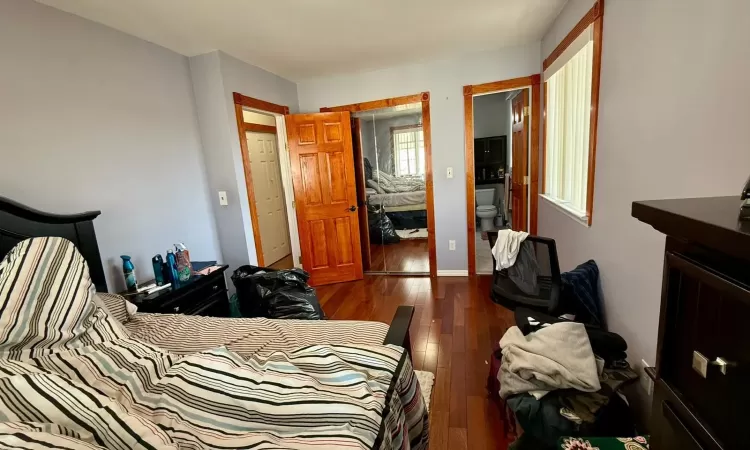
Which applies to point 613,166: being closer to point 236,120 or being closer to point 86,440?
point 86,440

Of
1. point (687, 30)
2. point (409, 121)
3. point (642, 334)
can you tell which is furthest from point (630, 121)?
point (409, 121)

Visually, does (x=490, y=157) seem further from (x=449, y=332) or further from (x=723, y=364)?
(x=723, y=364)

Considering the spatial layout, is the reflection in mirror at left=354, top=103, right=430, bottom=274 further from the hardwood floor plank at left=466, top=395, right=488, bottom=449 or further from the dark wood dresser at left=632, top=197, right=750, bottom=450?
the dark wood dresser at left=632, top=197, right=750, bottom=450

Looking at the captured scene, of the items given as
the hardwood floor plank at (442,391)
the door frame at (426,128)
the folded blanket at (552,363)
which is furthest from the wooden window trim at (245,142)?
the folded blanket at (552,363)

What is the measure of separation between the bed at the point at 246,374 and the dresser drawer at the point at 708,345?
0.67 m

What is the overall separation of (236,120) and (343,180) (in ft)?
4.23

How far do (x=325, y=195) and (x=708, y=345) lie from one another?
347 centimetres

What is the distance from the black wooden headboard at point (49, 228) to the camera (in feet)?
5.02

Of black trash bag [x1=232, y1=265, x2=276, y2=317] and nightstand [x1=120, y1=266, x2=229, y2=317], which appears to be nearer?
nightstand [x1=120, y1=266, x2=229, y2=317]

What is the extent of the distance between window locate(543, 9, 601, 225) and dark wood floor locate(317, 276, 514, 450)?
112 cm

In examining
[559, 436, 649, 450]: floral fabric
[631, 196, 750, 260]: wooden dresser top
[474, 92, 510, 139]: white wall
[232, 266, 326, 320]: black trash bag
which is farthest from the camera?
[474, 92, 510, 139]: white wall

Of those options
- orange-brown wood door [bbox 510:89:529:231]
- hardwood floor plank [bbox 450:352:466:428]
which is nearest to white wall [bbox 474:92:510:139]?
orange-brown wood door [bbox 510:89:529:231]

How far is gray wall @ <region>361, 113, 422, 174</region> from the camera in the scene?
12.8 ft

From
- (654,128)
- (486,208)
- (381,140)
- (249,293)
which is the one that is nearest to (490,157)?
(486,208)
